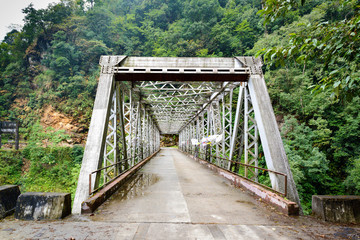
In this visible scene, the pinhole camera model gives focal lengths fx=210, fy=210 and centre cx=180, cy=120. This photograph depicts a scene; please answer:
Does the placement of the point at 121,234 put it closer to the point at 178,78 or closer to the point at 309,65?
the point at 178,78

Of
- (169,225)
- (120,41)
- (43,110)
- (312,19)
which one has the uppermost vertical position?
(120,41)

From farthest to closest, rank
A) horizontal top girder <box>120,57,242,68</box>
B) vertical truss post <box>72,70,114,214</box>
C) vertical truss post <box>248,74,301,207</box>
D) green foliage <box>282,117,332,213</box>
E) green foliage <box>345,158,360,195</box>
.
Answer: green foliage <box>282,117,332,213</box> → green foliage <box>345,158,360,195</box> → horizontal top girder <box>120,57,242,68</box> → vertical truss post <box>248,74,301,207</box> → vertical truss post <box>72,70,114,214</box>

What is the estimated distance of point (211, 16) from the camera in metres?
37.4

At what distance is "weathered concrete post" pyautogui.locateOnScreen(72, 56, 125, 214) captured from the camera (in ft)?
15.4

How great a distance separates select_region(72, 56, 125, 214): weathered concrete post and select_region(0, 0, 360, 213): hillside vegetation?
12.1 metres

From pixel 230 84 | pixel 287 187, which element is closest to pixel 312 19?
pixel 230 84

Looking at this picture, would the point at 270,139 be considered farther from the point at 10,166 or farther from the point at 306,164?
the point at 10,166

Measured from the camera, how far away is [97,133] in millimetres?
5328

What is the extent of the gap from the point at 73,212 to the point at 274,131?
4.97 metres

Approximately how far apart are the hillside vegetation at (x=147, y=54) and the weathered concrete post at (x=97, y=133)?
12080mm

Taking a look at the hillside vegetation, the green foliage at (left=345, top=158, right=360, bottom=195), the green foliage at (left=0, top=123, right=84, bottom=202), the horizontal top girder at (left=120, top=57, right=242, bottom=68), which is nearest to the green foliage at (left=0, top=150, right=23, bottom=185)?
the green foliage at (left=0, top=123, right=84, bottom=202)

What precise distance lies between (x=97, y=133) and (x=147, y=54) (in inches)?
1455

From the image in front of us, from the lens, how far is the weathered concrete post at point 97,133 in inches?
184

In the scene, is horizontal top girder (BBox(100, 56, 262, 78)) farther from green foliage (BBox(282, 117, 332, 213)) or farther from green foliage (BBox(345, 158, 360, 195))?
green foliage (BBox(345, 158, 360, 195))
